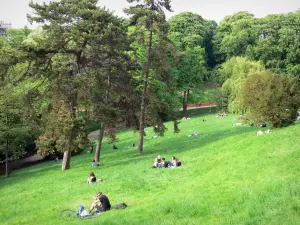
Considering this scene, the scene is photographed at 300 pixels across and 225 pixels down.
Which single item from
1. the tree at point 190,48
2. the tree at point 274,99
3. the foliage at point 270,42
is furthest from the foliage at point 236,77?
the tree at point 274,99

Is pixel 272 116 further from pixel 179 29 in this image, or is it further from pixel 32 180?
pixel 179 29

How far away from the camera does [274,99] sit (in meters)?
27.1

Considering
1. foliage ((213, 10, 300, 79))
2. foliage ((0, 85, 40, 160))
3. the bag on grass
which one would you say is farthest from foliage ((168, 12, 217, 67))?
the bag on grass

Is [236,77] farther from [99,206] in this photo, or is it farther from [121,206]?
[99,206]

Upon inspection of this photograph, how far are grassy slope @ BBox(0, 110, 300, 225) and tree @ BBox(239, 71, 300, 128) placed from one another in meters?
3.40

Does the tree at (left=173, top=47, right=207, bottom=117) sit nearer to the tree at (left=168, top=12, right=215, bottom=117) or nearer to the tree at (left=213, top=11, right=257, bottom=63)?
the tree at (left=168, top=12, right=215, bottom=117)

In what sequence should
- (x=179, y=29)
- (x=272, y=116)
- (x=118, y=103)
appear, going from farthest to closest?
1. (x=179, y=29)
2. (x=118, y=103)
3. (x=272, y=116)

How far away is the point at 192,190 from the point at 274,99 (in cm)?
1491

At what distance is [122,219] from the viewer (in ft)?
43.0

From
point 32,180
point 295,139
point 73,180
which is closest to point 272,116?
point 295,139

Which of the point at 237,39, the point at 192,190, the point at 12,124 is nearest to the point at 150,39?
the point at 12,124

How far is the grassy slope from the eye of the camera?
11.5 meters

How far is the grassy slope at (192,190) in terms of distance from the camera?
11.5 metres

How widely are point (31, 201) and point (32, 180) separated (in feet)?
27.5
